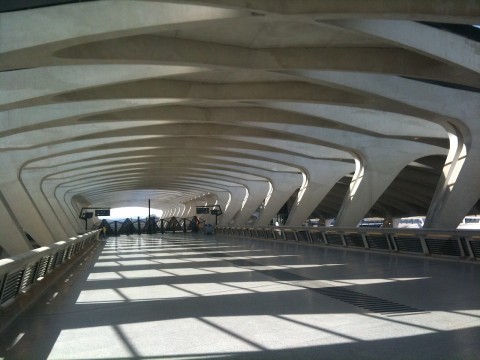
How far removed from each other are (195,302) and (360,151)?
20.4 m

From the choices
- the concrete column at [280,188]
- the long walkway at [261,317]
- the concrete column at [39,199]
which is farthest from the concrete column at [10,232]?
the concrete column at [280,188]

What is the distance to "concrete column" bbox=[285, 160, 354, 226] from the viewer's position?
1463 inches

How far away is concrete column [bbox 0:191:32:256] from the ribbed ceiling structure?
163 millimetres

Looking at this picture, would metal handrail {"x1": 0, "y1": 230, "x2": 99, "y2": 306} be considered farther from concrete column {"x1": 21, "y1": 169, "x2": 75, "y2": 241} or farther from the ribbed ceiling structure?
concrete column {"x1": 21, "y1": 169, "x2": 75, "y2": 241}

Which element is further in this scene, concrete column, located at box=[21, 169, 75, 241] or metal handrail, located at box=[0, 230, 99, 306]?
concrete column, located at box=[21, 169, 75, 241]

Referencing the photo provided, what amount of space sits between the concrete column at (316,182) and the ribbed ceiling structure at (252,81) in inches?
162

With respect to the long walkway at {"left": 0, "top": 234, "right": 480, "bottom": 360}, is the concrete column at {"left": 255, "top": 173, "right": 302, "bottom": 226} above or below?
above

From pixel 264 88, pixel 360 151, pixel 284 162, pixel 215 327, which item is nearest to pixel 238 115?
pixel 264 88

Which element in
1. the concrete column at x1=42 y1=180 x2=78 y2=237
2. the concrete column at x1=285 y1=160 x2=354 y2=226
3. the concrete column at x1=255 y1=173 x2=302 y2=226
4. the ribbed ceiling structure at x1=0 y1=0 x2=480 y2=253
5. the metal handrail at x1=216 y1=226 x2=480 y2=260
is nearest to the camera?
the ribbed ceiling structure at x1=0 y1=0 x2=480 y2=253

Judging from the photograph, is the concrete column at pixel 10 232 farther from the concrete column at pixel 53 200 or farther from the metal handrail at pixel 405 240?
the concrete column at pixel 53 200

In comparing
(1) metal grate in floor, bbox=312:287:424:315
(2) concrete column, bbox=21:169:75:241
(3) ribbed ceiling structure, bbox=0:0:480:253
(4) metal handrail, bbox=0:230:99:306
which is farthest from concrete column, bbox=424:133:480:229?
(2) concrete column, bbox=21:169:75:241

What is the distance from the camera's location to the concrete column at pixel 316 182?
3716 cm

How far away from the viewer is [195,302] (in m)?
8.73

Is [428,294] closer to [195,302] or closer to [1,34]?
[195,302]
